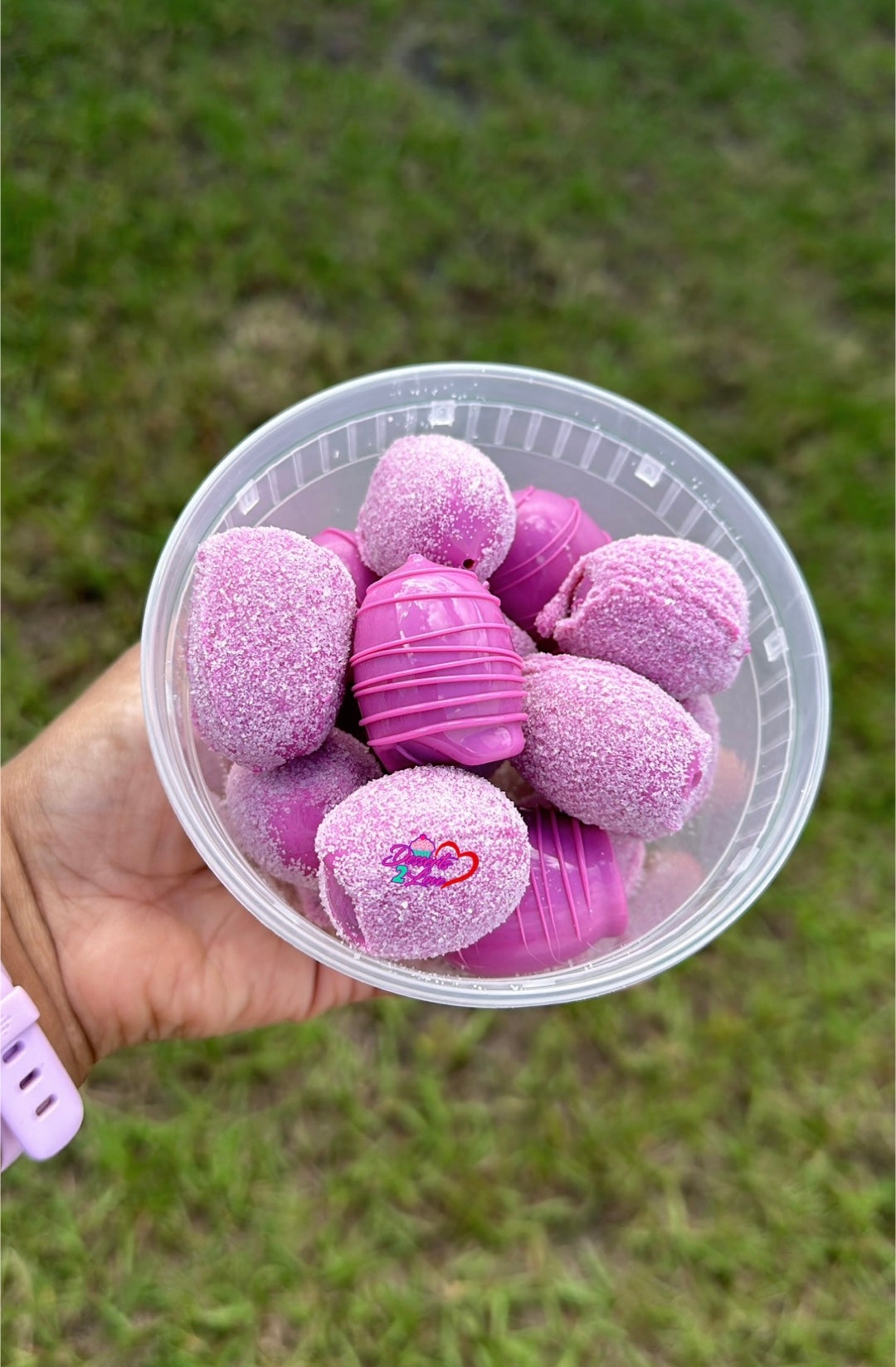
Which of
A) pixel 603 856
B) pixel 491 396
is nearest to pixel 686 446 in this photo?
pixel 491 396

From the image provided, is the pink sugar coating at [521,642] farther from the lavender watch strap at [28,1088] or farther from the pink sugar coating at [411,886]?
the lavender watch strap at [28,1088]

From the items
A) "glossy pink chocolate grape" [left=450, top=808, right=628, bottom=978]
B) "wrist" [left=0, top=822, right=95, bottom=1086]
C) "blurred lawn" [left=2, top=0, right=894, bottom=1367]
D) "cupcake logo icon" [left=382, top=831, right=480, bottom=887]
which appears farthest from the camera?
"blurred lawn" [left=2, top=0, right=894, bottom=1367]

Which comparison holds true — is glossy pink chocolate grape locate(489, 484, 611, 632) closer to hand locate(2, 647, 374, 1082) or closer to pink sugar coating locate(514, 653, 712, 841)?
pink sugar coating locate(514, 653, 712, 841)

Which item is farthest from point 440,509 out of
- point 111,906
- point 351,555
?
point 111,906

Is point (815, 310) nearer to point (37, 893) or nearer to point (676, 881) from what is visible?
point (676, 881)

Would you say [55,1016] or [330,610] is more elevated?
[330,610]

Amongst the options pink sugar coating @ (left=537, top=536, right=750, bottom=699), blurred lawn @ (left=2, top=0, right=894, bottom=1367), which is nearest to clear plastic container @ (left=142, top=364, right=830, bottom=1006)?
pink sugar coating @ (left=537, top=536, right=750, bottom=699)

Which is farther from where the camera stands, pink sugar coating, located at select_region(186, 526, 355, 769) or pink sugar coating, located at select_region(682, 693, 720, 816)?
pink sugar coating, located at select_region(682, 693, 720, 816)
